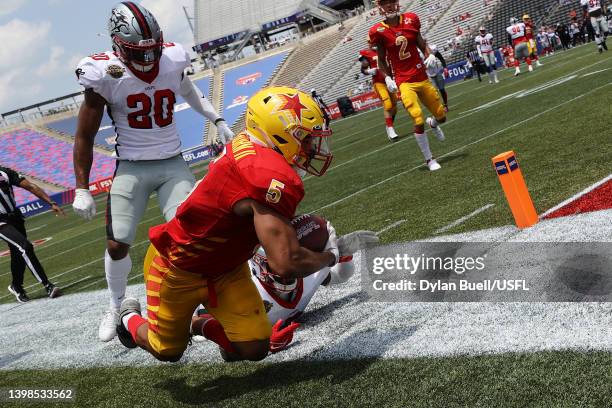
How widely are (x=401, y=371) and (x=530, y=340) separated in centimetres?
59

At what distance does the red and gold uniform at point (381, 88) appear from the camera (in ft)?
40.4

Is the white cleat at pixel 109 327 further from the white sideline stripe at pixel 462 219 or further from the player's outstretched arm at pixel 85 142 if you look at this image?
the white sideline stripe at pixel 462 219

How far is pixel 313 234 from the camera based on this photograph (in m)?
3.36

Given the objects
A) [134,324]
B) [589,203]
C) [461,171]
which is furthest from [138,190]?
[461,171]

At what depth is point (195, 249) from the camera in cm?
333

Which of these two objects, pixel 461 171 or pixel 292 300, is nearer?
pixel 292 300

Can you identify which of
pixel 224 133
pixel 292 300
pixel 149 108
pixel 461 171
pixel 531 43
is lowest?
pixel 461 171

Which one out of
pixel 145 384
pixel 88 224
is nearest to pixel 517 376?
pixel 145 384

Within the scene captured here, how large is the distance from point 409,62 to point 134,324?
582 centimetres

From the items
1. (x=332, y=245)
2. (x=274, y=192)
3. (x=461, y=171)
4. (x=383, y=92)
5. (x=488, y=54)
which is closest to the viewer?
(x=274, y=192)

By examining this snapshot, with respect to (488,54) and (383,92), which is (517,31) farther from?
(383,92)

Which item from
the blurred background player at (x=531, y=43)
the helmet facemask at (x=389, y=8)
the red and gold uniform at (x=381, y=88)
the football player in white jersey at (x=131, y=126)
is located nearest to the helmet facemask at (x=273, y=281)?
the football player in white jersey at (x=131, y=126)

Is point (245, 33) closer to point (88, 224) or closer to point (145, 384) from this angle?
point (88, 224)

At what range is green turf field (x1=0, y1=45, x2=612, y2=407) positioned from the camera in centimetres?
268
